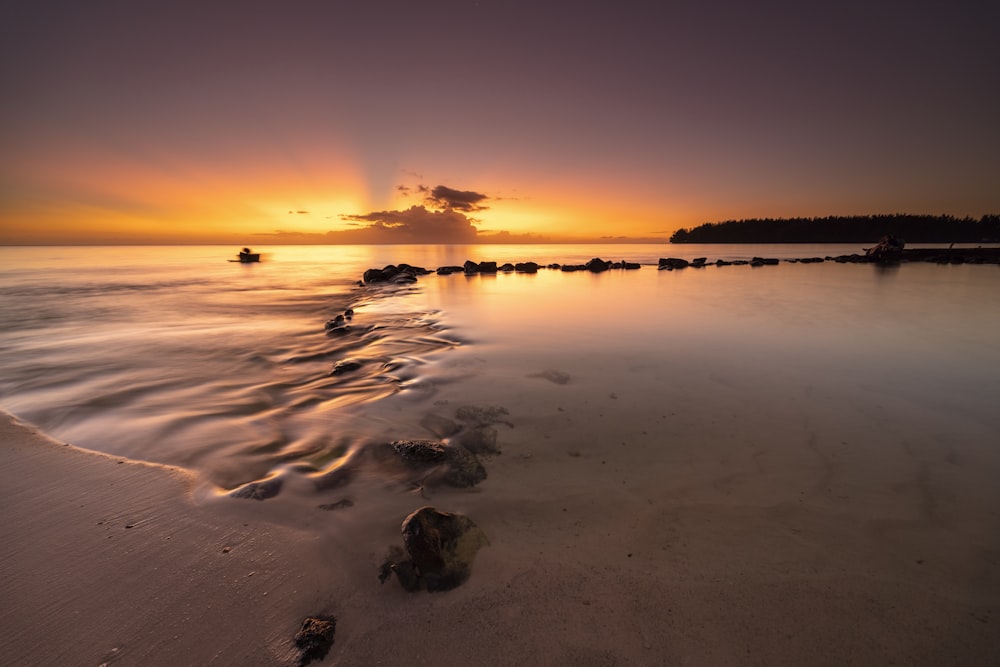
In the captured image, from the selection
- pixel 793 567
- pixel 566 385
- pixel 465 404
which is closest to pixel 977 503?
pixel 793 567

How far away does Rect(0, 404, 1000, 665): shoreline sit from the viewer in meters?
2.49

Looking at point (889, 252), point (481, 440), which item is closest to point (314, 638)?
point (481, 440)

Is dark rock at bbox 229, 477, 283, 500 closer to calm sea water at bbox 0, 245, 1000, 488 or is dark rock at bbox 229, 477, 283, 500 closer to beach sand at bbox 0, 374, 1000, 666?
beach sand at bbox 0, 374, 1000, 666

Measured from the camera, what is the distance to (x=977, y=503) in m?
3.81

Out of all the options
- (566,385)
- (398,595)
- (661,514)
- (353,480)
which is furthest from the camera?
(566,385)

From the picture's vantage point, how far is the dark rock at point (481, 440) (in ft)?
16.4

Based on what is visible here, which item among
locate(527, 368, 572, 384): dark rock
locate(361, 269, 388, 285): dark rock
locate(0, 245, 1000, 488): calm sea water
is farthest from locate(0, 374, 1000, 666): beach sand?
locate(361, 269, 388, 285): dark rock

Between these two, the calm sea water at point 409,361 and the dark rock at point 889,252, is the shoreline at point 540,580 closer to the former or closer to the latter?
the calm sea water at point 409,361

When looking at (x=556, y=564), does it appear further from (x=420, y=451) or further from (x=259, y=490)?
(x=259, y=490)

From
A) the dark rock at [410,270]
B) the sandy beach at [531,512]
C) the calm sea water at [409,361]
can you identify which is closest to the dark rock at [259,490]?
the sandy beach at [531,512]

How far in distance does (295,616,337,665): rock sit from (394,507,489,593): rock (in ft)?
1.98

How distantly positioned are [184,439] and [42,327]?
16330 mm

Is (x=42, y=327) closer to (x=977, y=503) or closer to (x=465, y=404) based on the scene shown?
(x=465, y=404)

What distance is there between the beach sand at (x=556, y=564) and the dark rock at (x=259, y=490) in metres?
0.13
